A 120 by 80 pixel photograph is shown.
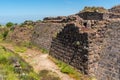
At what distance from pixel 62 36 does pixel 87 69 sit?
4751 mm

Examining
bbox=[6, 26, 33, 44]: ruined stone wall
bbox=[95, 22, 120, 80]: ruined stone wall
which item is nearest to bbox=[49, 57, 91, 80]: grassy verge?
bbox=[95, 22, 120, 80]: ruined stone wall

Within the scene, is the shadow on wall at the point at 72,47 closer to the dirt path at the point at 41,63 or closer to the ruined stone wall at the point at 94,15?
the dirt path at the point at 41,63

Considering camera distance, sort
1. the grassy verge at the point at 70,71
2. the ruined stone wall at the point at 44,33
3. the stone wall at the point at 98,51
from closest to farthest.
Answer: the stone wall at the point at 98,51, the grassy verge at the point at 70,71, the ruined stone wall at the point at 44,33

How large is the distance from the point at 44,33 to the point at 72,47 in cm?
851

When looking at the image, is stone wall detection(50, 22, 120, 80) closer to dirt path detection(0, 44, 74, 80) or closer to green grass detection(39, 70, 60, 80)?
dirt path detection(0, 44, 74, 80)

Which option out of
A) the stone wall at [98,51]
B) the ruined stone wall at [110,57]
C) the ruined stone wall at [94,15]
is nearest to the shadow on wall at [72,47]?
the stone wall at [98,51]

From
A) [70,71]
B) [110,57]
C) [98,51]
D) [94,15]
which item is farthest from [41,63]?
[94,15]

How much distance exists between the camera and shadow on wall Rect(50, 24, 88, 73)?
56.8 ft

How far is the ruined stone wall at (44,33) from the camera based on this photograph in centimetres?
2519

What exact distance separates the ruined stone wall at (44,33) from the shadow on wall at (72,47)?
280 cm

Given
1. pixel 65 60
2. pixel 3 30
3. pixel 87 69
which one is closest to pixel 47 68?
pixel 65 60

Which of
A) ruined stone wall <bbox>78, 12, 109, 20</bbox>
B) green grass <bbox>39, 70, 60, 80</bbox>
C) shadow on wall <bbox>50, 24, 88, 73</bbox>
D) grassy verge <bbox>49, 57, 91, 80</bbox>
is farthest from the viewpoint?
ruined stone wall <bbox>78, 12, 109, 20</bbox>

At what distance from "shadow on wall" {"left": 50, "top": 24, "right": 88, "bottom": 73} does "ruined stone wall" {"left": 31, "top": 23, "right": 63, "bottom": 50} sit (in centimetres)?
280

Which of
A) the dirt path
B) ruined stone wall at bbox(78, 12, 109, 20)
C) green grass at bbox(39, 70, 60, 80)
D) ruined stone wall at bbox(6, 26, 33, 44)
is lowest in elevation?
the dirt path
